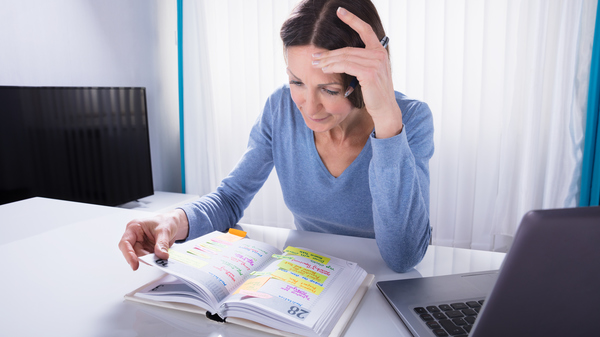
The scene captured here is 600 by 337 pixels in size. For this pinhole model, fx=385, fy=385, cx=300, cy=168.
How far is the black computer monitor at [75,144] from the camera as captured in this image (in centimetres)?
190

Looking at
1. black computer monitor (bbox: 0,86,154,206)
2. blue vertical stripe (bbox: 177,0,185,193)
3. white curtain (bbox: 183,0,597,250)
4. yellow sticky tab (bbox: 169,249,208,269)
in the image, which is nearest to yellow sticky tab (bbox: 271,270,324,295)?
yellow sticky tab (bbox: 169,249,208,269)

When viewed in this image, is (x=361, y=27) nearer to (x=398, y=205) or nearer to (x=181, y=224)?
(x=398, y=205)

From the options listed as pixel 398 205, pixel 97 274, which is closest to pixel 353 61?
pixel 398 205

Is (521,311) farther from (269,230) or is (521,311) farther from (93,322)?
(269,230)

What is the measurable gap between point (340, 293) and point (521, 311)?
1.00 ft

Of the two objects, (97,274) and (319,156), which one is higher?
(319,156)

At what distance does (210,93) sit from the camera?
2.87 meters

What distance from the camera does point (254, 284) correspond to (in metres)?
0.60

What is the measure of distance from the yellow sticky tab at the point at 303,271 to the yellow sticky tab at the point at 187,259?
0.13 metres

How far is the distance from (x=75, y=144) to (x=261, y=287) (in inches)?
81.4

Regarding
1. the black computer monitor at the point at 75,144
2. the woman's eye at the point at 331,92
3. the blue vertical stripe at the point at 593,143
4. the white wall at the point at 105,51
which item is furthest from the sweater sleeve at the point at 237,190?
the blue vertical stripe at the point at 593,143

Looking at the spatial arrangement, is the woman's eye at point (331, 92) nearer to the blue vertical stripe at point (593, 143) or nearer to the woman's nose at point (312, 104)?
the woman's nose at point (312, 104)

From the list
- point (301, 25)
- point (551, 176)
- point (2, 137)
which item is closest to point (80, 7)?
point (2, 137)

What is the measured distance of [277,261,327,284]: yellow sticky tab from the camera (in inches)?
25.0
